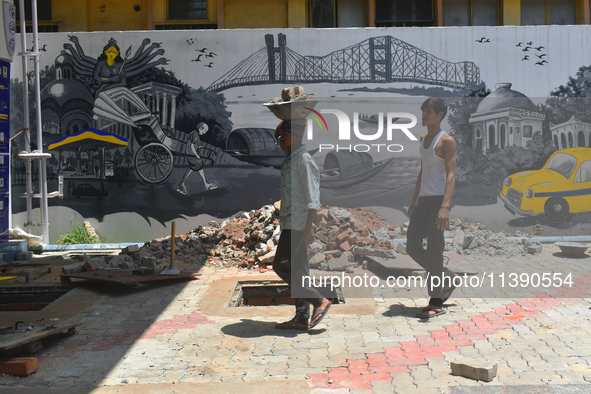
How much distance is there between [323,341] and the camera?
230 inches

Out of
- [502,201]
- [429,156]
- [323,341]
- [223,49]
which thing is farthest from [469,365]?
[223,49]

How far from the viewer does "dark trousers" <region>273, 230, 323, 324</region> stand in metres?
6.14

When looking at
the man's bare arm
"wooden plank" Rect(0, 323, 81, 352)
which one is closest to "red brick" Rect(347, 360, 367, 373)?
the man's bare arm

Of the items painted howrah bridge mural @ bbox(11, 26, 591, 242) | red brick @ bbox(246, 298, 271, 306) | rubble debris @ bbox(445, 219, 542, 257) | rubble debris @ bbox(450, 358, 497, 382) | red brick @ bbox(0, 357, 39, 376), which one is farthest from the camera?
painted howrah bridge mural @ bbox(11, 26, 591, 242)

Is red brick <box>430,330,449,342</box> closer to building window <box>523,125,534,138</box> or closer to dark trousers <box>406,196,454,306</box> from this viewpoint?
dark trousers <box>406,196,454,306</box>

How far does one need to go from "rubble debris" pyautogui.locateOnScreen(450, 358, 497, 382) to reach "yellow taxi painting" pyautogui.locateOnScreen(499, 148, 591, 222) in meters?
8.02

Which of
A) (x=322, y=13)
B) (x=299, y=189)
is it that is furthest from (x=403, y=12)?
(x=299, y=189)

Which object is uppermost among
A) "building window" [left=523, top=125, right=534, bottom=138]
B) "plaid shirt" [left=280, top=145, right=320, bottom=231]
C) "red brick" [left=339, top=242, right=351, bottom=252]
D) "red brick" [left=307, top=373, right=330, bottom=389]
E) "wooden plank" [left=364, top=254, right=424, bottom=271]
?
"building window" [left=523, top=125, right=534, bottom=138]

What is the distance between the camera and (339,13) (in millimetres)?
15555

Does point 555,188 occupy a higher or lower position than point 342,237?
higher

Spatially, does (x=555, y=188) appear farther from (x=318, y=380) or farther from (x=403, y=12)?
(x=318, y=380)

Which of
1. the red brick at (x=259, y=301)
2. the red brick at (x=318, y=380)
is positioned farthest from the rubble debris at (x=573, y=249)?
the red brick at (x=318, y=380)

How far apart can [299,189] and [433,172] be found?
1.49m

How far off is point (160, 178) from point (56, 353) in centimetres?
699
